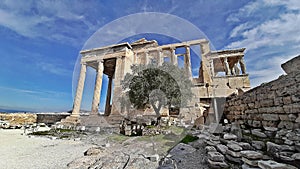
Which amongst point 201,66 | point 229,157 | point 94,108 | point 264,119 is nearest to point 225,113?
point 264,119

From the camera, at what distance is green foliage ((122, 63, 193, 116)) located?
10.8 m

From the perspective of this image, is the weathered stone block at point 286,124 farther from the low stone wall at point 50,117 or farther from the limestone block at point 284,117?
the low stone wall at point 50,117

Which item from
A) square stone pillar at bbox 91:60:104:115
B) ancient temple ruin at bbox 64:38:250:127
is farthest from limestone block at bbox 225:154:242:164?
square stone pillar at bbox 91:60:104:115

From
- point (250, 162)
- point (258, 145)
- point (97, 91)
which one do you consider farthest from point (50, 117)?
point (250, 162)

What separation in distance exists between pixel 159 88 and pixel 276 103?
670 centimetres

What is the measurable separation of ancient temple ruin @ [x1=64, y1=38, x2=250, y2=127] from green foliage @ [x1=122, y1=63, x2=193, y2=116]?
5.34 meters

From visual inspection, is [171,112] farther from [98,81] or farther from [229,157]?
[229,157]

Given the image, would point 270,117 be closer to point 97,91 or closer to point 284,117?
point 284,117

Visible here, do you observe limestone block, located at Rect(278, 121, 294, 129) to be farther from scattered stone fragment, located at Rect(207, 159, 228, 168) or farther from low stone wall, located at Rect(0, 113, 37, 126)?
low stone wall, located at Rect(0, 113, 37, 126)

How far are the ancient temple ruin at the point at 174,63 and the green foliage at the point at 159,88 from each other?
5.34m

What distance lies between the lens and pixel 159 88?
35.4 feet

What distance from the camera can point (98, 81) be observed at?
2030 cm

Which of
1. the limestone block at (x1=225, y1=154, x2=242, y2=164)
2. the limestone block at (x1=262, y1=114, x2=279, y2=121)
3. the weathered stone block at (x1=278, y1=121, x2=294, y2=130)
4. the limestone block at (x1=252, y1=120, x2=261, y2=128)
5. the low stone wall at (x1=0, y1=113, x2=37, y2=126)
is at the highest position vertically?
the limestone block at (x1=262, y1=114, x2=279, y2=121)

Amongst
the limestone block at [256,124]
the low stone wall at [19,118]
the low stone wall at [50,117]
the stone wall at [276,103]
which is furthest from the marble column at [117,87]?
the low stone wall at [19,118]
